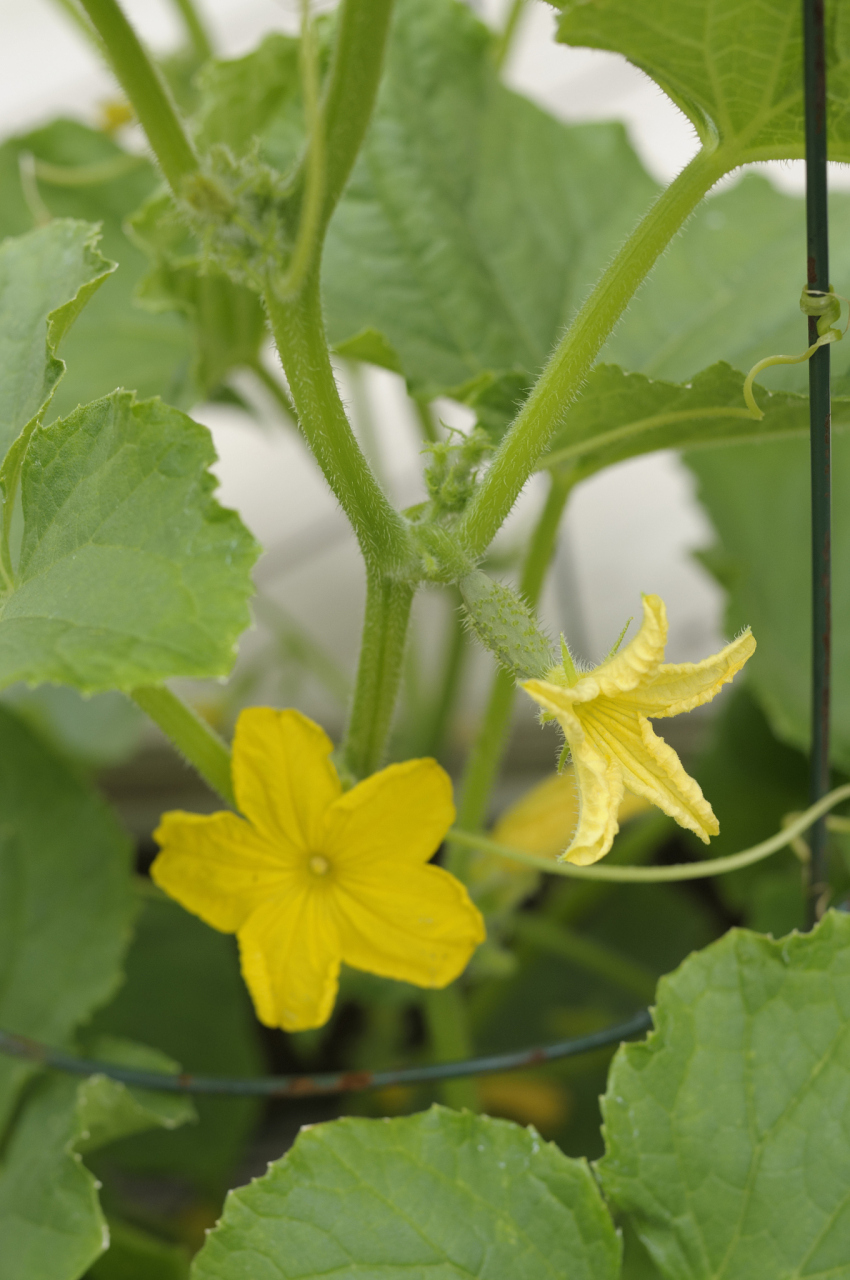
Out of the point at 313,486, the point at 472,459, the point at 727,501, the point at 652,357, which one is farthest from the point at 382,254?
the point at 313,486

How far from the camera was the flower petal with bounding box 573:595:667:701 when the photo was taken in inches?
18.2

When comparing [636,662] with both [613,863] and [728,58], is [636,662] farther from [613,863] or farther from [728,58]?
[613,863]

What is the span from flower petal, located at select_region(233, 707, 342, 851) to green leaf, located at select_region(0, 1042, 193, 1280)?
Answer: 10.2 inches

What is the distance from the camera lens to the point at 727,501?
3.97 ft

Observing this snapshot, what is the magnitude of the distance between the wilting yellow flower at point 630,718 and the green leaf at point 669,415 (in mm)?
196

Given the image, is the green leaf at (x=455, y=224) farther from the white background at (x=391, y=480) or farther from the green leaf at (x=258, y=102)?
the white background at (x=391, y=480)

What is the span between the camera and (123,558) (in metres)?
0.49

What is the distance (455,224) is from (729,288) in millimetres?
245

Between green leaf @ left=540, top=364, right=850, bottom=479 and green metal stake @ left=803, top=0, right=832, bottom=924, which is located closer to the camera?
green metal stake @ left=803, top=0, right=832, bottom=924

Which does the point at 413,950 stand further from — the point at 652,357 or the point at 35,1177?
the point at 652,357

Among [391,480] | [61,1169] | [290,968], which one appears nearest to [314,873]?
[290,968]

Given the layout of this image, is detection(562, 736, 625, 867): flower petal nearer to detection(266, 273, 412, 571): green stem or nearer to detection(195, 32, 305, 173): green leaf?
detection(266, 273, 412, 571): green stem

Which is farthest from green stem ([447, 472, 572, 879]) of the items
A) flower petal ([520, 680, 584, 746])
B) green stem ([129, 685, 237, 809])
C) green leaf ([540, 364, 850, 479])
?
flower petal ([520, 680, 584, 746])

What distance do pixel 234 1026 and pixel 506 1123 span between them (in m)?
0.73
